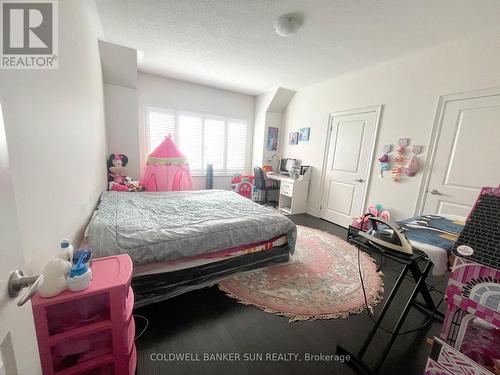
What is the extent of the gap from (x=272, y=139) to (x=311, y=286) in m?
3.61

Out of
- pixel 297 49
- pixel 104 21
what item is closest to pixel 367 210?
pixel 297 49

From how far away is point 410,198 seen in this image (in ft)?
8.99

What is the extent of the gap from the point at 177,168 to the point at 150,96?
1.53m

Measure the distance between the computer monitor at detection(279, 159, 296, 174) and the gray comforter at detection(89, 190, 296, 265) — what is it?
2119 mm

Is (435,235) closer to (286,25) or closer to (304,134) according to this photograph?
(286,25)

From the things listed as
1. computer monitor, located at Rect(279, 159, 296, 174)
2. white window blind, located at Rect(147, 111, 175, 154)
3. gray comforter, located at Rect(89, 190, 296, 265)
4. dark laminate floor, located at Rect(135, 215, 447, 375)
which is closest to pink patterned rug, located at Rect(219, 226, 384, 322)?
dark laminate floor, located at Rect(135, 215, 447, 375)

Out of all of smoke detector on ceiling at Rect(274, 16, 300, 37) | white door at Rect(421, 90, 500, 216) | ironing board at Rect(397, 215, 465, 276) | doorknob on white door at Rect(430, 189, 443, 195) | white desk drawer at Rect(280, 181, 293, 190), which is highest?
smoke detector on ceiling at Rect(274, 16, 300, 37)

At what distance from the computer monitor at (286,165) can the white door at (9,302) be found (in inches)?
169

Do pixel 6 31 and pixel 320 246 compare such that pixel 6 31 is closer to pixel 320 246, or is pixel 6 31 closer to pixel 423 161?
pixel 320 246

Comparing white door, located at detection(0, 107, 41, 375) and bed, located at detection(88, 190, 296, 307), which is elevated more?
white door, located at detection(0, 107, 41, 375)

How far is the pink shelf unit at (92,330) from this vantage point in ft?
3.00

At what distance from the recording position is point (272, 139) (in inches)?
195

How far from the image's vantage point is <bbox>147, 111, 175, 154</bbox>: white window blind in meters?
4.12

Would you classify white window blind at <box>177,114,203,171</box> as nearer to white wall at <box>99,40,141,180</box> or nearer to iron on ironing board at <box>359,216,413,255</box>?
white wall at <box>99,40,141,180</box>
